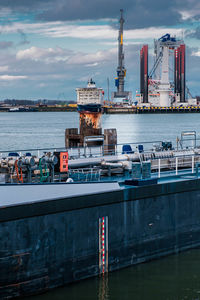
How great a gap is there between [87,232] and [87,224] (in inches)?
9.1

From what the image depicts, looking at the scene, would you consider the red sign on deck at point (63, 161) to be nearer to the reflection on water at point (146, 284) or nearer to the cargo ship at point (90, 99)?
the reflection on water at point (146, 284)

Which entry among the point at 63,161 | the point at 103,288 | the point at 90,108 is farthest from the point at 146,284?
the point at 90,108

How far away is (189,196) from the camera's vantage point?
17234 mm

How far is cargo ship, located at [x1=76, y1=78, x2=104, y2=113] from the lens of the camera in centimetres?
3634

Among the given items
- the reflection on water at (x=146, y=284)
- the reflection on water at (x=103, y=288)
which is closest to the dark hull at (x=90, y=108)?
the reflection on water at (x=146, y=284)

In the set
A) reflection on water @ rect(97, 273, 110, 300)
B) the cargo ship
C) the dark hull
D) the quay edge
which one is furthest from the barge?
Result: the cargo ship

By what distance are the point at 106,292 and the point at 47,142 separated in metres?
65.9

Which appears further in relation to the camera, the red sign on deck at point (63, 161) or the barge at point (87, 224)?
the red sign on deck at point (63, 161)

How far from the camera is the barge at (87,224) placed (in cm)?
1283

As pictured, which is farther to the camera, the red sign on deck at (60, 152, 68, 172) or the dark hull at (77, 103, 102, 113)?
the dark hull at (77, 103, 102, 113)

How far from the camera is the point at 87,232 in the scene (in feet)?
46.9

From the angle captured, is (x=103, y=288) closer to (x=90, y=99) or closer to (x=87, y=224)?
(x=87, y=224)

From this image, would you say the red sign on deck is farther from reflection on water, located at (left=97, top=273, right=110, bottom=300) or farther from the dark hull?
the dark hull

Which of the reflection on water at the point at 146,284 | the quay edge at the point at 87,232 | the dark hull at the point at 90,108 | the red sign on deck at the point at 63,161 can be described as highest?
the dark hull at the point at 90,108
